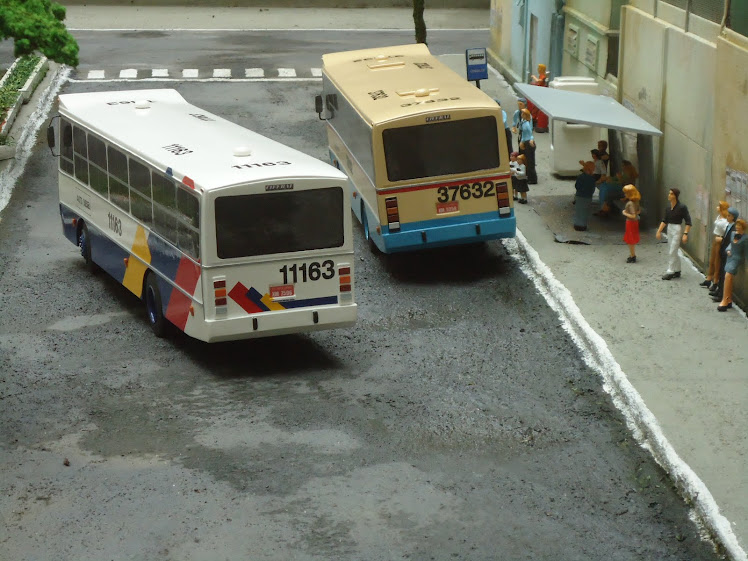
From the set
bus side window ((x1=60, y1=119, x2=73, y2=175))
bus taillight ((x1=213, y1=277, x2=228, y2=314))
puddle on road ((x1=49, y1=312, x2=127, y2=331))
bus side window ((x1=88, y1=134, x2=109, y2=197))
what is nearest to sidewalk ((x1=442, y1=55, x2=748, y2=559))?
bus taillight ((x1=213, y1=277, x2=228, y2=314))

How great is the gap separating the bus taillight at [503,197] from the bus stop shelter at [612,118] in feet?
6.81

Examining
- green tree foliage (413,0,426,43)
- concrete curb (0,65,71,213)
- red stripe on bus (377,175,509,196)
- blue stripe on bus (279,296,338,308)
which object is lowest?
concrete curb (0,65,71,213)

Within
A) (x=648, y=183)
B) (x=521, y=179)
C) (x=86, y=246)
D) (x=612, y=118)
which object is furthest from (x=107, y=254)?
(x=648, y=183)

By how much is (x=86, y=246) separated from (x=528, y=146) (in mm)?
8579

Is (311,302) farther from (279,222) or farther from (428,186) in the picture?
(428,186)

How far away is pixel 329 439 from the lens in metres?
12.7

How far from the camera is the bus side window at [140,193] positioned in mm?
15742

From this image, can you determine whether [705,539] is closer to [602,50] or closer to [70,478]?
[70,478]

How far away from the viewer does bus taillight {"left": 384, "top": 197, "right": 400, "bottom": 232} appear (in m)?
18.0

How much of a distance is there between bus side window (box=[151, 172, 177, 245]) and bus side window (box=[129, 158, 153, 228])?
199mm

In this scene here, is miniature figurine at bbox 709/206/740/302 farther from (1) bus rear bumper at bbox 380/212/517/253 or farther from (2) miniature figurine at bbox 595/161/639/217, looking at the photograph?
(2) miniature figurine at bbox 595/161/639/217

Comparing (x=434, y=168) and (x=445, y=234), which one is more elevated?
(x=434, y=168)

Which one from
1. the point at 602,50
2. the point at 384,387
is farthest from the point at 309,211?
the point at 602,50

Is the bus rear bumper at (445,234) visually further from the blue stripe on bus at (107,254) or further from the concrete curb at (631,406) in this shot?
the blue stripe on bus at (107,254)
